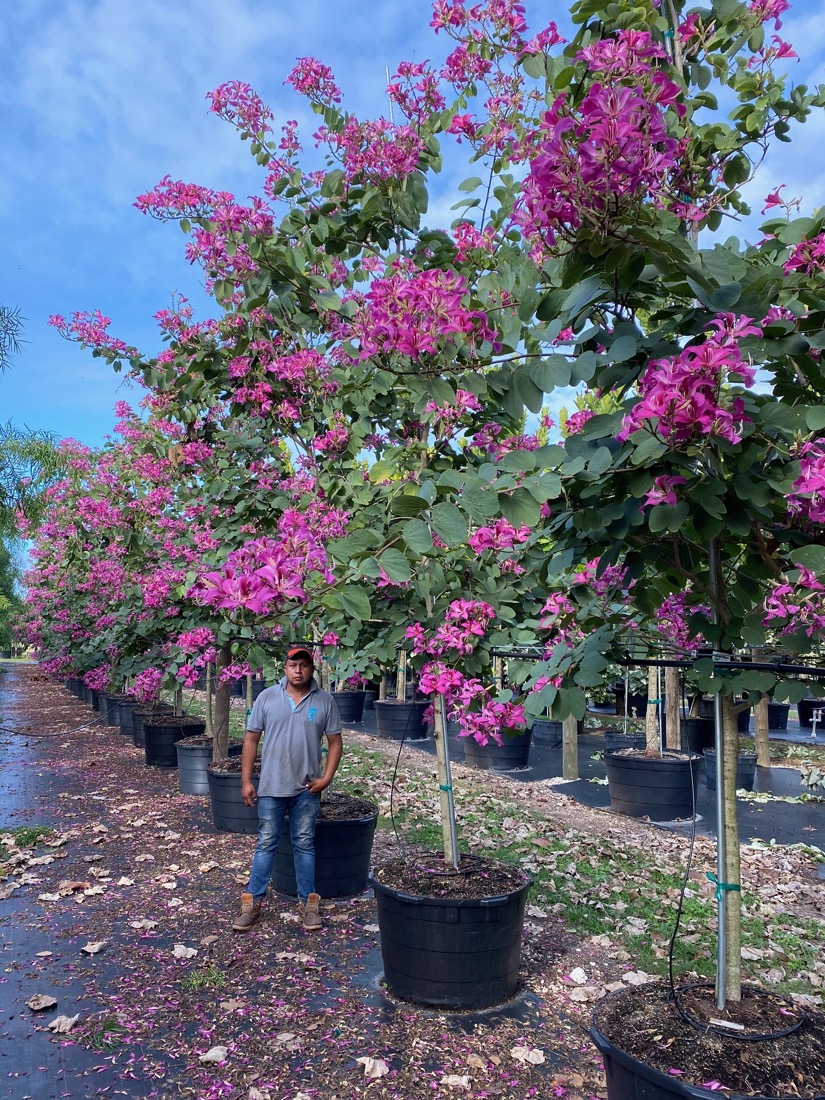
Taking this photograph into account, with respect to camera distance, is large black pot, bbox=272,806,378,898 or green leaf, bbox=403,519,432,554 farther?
large black pot, bbox=272,806,378,898

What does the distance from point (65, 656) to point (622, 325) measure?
15865 millimetres

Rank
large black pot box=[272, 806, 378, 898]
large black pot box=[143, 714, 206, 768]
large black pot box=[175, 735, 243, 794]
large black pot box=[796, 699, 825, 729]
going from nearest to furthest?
large black pot box=[272, 806, 378, 898]
large black pot box=[175, 735, 243, 794]
large black pot box=[143, 714, 206, 768]
large black pot box=[796, 699, 825, 729]

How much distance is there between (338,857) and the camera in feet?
14.3

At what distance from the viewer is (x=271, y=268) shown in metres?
3.38

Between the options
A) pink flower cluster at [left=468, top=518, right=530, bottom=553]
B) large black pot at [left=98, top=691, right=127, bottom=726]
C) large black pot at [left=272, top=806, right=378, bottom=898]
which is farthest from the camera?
large black pot at [left=98, top=691, right=127, bottom=726]

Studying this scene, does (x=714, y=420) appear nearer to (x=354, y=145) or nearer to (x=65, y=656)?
(x=354, y=145)

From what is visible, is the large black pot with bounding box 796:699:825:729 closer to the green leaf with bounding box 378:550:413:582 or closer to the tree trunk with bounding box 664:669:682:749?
the tree trunk with bounding box 664:669:682:749

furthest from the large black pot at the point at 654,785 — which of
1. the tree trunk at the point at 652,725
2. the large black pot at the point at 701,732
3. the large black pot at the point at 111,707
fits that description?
the large black pot at the point at 111,707

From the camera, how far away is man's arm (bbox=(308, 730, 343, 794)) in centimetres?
409

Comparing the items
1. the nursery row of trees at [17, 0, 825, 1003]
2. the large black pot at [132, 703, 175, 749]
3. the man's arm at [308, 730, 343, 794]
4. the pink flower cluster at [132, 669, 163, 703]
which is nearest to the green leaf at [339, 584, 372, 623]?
the nursery row of trees at [17, 0, 825, 1003]

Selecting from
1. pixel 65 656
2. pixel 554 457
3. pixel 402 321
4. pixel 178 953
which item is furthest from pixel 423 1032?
pixel 65 656

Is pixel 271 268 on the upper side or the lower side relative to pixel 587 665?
upper

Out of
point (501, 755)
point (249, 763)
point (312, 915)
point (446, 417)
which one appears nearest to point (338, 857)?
point (312, 915)

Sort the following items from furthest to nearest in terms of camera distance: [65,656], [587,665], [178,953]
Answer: [65,656] < [178,953] < [587,665]
